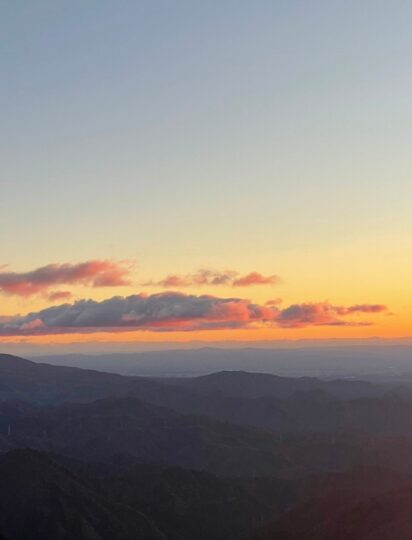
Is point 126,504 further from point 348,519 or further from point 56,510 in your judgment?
point 348,519

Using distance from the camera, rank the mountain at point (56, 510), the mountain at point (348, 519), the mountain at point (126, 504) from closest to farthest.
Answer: the mountain at point (348, 519), the mountain at point (56, 510), the mountain at point (126, 504)

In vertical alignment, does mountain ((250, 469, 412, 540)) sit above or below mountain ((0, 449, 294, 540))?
above

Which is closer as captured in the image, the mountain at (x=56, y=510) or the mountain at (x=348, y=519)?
the mountain at (x=348, y=519)

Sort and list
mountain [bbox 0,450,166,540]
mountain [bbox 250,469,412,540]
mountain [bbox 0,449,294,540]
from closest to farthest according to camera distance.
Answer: mountain [bbox 250,469,412,540]
mountain [bbox 0,450,166,540]
mountain [bbox 0,449,294,540]

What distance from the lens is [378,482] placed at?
192 m

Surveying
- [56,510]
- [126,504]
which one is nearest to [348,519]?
[56,510]

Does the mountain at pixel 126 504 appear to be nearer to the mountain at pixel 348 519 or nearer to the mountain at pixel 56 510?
the mountain at pixel 56 510

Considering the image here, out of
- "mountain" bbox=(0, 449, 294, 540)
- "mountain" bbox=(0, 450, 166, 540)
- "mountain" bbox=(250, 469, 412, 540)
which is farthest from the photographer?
"mountain" bbox=(0, 449, 294, 540)

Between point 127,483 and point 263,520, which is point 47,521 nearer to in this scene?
point 127,483

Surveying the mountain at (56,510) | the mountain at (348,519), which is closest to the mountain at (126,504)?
the mountain at (56,510)

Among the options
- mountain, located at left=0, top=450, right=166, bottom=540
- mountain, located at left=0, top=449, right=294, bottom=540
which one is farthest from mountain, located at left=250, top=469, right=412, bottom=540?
mountain, located at left=0, top=450, right=166, bottom=540

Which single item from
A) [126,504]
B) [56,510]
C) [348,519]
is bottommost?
[126,504]

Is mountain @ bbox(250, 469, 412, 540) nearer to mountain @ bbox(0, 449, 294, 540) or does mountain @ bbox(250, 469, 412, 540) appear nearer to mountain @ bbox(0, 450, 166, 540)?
mountain @ bbox(0, 449, 294, 540)

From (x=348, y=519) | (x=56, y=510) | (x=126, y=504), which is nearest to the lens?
(x=348, y=519)
